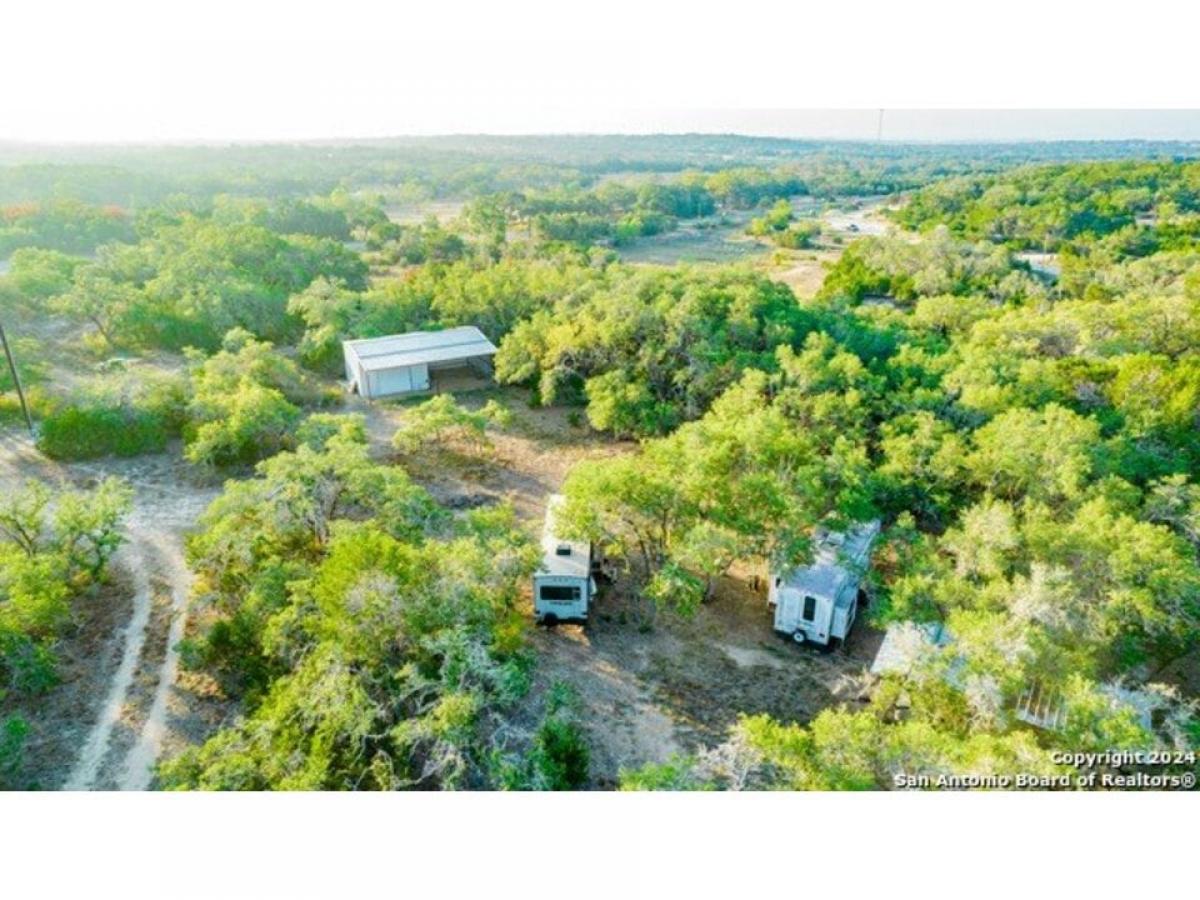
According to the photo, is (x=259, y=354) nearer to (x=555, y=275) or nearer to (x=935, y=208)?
(x=555, y=275)

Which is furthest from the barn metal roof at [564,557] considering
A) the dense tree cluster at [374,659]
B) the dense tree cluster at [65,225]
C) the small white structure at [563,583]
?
the dense tree cluster at [65,225]

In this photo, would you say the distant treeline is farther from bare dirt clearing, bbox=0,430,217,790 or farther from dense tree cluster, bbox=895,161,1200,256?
dense tree cluster, bbox=895,161,1200,256

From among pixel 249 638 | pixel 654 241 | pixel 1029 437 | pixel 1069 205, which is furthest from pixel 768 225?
pixel 249 638

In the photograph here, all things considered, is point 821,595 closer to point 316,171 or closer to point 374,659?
point 374,659

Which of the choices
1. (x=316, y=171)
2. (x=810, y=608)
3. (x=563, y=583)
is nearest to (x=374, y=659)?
(x=563, y=583)

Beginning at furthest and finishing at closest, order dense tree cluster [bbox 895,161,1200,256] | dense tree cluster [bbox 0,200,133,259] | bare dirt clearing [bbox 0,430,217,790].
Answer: dense tree cluster [bbox 895,161,1200,256] → dense tree cluster [bbox 0,200,133,259] → bare dirt clearing [bbox 0,430,217,790]

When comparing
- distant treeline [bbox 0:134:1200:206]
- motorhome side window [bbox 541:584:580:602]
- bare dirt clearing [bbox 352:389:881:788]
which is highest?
distant treeline [bbox 0:134:1200:206]

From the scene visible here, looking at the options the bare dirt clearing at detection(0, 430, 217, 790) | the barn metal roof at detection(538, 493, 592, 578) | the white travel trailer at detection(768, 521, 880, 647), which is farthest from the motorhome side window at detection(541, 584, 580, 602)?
the bare dirt clearing at detection(0, 430, 217, 790)
